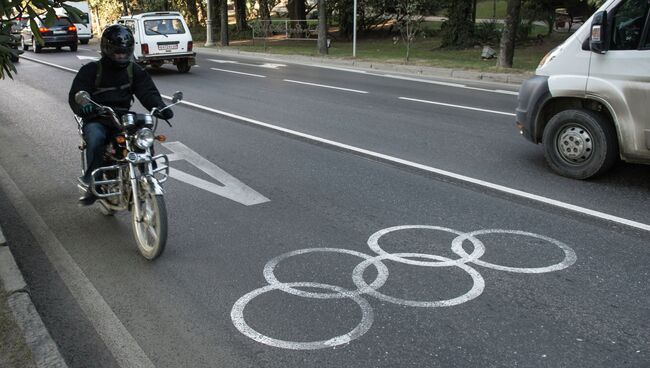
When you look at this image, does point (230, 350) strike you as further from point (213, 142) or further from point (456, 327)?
point (213, 142)

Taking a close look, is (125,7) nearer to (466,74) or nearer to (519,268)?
(466,74)

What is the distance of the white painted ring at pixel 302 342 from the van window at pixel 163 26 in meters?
16.8

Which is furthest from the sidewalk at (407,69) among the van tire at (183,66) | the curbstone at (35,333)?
the curbstone at (35,333)

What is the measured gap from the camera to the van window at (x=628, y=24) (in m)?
6.04

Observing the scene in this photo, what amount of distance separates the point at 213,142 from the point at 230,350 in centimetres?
580

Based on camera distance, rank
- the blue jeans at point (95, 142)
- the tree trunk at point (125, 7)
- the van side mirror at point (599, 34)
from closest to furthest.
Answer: the blue jeans at point (95, 142)
the van side mirror at point (599, 34)
the tree trunk at point (125, 7)

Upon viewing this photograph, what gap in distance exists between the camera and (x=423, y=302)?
3910 mm

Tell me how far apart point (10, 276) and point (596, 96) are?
225 inches

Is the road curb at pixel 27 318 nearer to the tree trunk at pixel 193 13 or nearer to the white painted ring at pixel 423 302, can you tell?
the white painted ring at pixel 423 302

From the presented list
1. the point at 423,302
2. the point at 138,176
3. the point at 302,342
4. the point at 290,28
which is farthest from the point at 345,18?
the point at 302,342

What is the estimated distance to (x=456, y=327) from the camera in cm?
360

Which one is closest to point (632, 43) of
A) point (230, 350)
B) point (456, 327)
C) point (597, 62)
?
point (597, 62)

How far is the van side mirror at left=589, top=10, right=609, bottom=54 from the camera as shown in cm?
612

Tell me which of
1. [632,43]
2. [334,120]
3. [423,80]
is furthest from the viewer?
[423,80]
